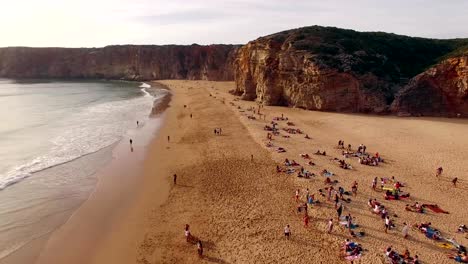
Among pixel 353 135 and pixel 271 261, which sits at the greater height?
pixel 353 135

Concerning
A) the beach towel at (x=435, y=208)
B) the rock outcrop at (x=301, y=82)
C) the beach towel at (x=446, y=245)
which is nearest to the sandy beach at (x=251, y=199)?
the beach towel at (x=446, y=245)

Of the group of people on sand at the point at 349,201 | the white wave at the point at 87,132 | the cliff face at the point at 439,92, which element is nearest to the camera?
the group of people on sand at the point at 349,201

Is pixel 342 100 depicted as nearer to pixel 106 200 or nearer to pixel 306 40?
pixel 306 40

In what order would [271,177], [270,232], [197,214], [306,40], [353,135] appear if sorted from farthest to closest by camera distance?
[306,40] → [353,135] → [271,177] → [197,214] → [270,232]

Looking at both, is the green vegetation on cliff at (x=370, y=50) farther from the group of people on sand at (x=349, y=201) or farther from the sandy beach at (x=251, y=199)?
the group of people on sand at (x=349, y=201)

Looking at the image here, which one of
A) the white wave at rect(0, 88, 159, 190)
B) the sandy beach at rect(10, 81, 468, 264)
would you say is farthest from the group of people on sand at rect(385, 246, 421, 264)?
the white wave at rect(0, 88, 159, 190)

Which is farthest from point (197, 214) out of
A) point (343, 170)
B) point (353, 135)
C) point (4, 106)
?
point (4, 106)

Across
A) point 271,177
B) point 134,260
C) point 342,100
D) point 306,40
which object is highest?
point 306,40
